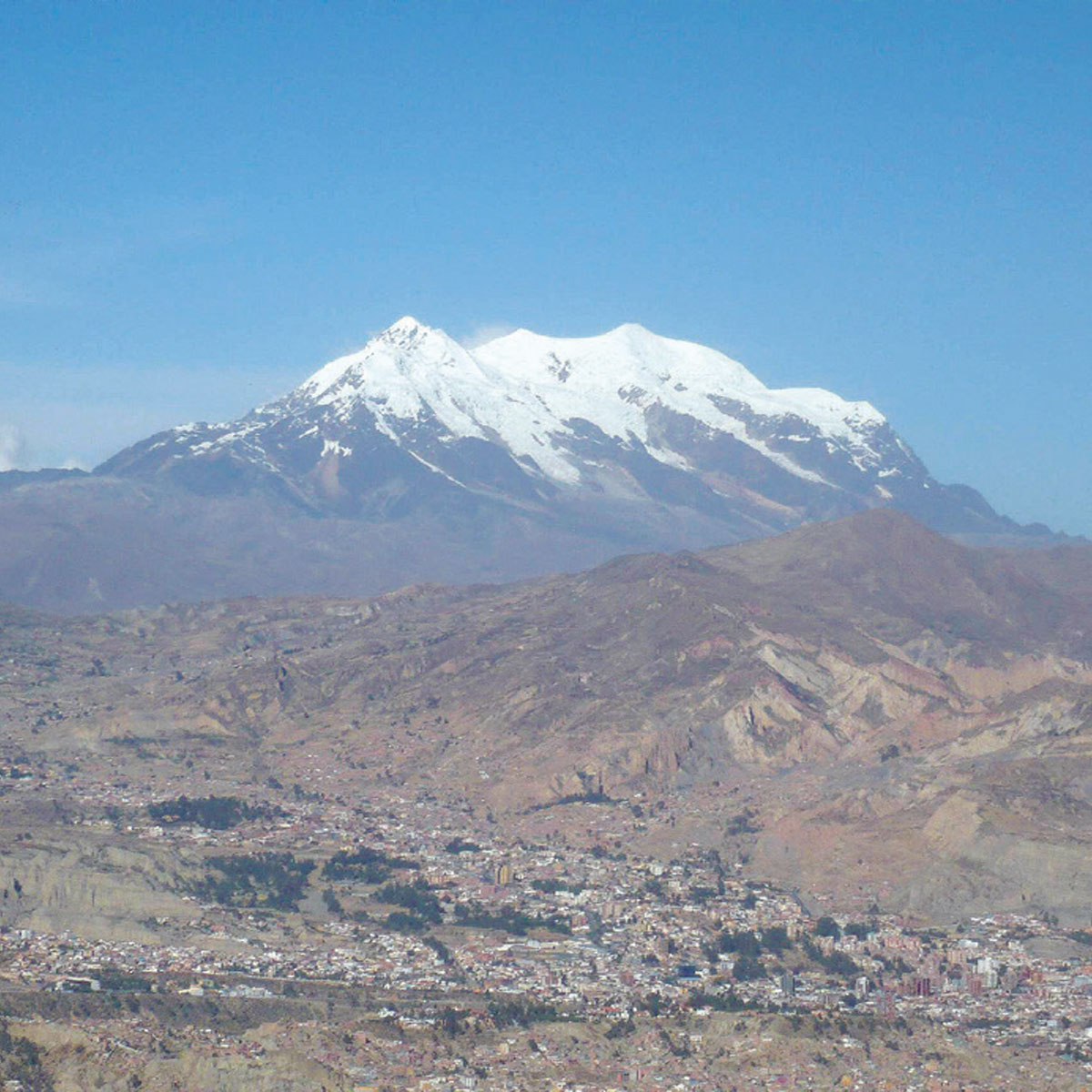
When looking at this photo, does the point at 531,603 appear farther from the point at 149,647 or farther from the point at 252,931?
the point at 252,931

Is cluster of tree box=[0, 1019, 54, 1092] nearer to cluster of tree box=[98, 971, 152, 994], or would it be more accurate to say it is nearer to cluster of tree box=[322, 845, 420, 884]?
cluster of tree box=[98, 971, 152, 994]

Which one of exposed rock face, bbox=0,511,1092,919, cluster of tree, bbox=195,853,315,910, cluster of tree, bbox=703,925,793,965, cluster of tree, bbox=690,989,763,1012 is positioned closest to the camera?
cluster of tree, bbox=690,989,763,1012

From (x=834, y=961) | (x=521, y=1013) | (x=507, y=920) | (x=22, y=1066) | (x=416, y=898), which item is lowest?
(x=834, y=961)

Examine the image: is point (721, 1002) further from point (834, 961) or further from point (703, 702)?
point (703, 702)

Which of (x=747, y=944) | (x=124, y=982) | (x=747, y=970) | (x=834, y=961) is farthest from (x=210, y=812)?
(x=834, y=961)

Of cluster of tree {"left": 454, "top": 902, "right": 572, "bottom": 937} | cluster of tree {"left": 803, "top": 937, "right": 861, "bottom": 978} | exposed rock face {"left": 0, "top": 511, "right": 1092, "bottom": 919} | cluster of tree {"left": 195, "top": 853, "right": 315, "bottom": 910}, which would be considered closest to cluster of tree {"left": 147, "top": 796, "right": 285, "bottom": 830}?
cluster of tree {"left": 195, "top": 853, "right": 315, "bottom": 910}

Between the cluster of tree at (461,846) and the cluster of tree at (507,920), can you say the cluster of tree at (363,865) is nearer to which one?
the cluster of tree at (461,846)

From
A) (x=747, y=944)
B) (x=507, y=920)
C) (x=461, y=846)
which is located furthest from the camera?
(x=461, y=846)
